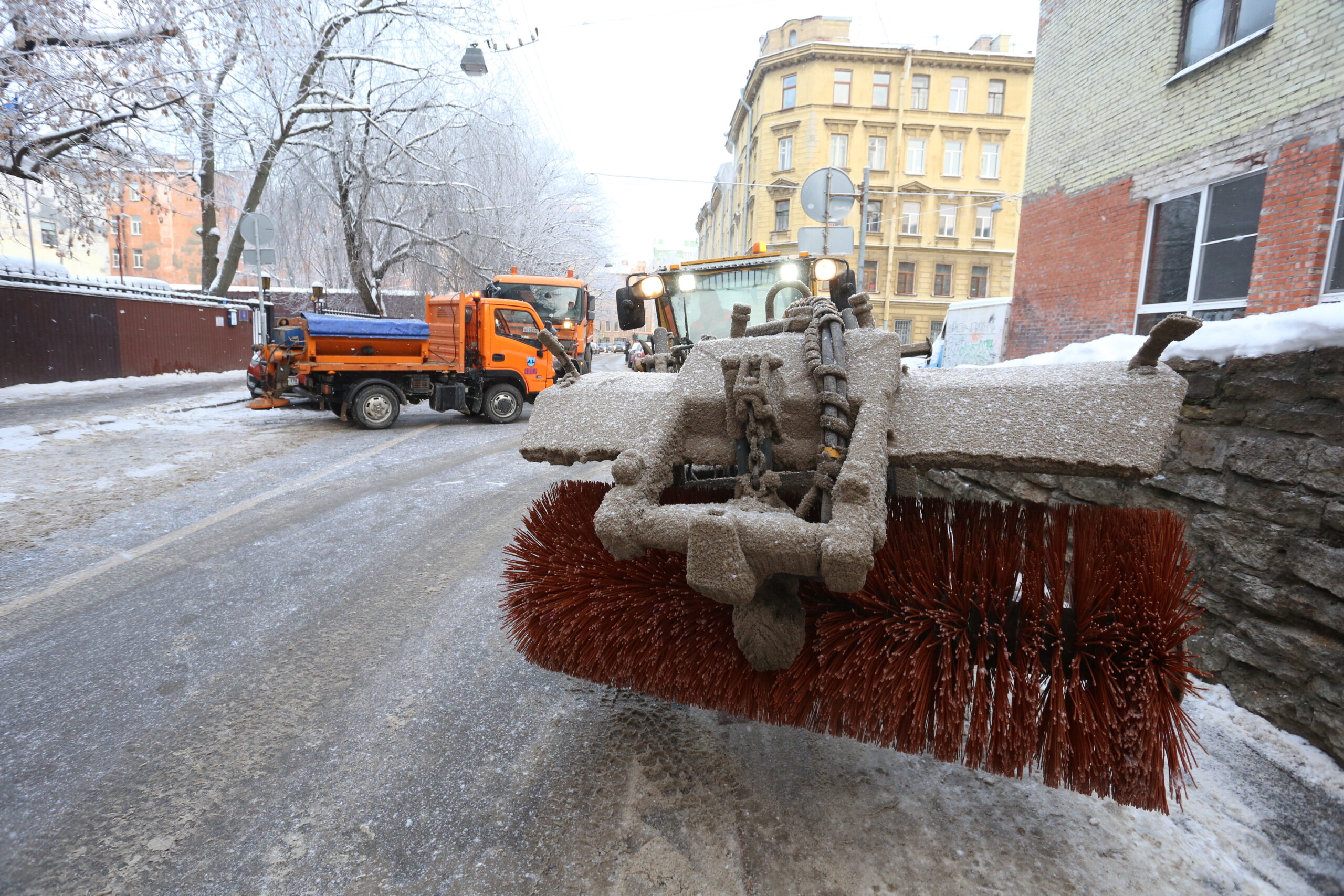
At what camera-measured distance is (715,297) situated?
4922mm

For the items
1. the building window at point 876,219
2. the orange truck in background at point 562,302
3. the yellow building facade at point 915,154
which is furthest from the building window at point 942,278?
the orange truck in background at point 562,302

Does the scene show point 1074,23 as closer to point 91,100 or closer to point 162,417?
point 91,100

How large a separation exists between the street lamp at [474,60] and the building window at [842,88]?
77.8 ft

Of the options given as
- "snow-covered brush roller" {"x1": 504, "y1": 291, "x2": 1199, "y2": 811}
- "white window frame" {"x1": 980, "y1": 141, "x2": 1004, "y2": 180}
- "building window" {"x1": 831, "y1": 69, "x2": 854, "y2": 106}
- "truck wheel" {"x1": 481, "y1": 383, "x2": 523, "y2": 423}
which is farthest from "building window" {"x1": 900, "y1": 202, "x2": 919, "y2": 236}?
"snow-covered brush roller" {"x1": 504, "y1": 291, "x2": 1199, "y2": 811}

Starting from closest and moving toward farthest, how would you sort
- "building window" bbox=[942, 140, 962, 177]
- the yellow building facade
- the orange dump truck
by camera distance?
the orange dump truck → the yellow building facade → "building window" bbox=[942, 140, 962, 177]

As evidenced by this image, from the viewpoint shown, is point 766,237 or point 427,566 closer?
point 427,566

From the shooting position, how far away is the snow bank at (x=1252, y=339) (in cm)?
201

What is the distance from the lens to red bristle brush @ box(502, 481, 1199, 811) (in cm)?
143

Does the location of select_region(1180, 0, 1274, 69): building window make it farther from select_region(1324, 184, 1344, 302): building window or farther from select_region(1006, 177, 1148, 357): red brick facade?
select_region(1324, 184, 1344, 302): building window

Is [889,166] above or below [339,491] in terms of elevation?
above

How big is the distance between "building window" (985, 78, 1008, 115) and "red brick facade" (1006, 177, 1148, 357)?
26903 millimetres

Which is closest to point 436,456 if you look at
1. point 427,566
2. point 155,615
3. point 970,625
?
point 427,566

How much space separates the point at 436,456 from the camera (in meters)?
7.79

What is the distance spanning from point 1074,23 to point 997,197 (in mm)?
21607
